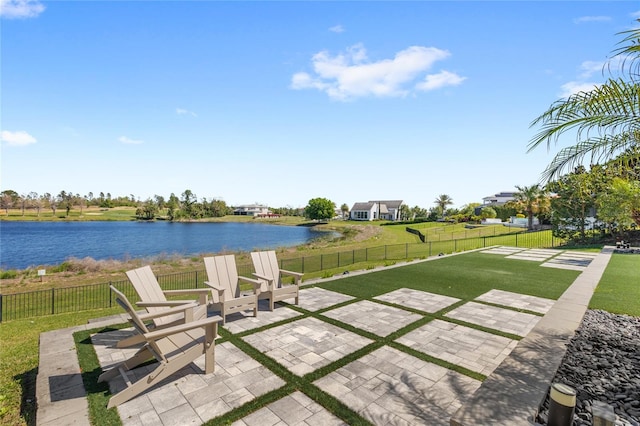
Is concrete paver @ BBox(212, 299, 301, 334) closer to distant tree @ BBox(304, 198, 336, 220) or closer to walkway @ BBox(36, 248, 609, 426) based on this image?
walkway @ BBox(36, 248, 609, 426)

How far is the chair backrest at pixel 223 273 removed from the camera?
579 centimetres

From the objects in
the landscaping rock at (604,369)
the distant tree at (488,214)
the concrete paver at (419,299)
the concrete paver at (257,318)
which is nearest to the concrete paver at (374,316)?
the concrete paver at (419,299)

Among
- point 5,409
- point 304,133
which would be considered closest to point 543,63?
point 5,409

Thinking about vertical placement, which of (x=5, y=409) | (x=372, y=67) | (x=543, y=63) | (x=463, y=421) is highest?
(x=372, y=67)

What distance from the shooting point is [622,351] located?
4102mm

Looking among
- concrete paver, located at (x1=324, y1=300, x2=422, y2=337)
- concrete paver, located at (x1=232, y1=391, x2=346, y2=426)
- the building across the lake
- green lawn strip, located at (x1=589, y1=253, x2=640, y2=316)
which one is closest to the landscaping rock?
green lawn strip, located at (x1=589, y1=253, x2=640, y2=316)

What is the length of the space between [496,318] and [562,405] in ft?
13.4

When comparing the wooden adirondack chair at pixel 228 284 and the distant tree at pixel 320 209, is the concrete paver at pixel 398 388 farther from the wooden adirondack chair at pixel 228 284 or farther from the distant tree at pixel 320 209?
the distant tree at pixel 320 209

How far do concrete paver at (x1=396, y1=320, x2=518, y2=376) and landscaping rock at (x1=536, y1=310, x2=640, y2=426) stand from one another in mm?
787

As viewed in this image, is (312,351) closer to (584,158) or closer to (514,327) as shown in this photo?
(514,327)

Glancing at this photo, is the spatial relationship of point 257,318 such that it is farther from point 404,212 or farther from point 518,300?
point 404,212

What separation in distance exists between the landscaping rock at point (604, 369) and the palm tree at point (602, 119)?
107 inches

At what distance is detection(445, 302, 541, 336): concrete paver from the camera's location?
5363 mm

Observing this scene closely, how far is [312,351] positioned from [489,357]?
8.39 ft
